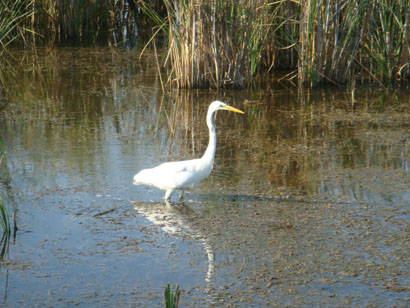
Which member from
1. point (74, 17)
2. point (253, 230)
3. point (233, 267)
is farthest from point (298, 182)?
point (74, 17)

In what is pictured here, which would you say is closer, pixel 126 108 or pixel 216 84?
pixel 126 108

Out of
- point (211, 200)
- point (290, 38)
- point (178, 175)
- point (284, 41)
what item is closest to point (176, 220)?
point (178, 175)

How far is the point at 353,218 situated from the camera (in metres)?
4.50

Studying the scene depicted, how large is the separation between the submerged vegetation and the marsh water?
11.1 inches

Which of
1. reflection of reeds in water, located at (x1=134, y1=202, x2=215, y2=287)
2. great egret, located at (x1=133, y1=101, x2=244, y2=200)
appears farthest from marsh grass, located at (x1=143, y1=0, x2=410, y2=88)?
reflection of reeds in water, located at (x1=134, y1=202, x2=215, y2=287)

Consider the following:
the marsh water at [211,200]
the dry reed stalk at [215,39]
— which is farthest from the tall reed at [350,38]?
the dry reed stalk at [215,39]

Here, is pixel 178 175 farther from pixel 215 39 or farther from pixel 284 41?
pixel 284 41

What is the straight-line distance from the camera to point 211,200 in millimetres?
4852

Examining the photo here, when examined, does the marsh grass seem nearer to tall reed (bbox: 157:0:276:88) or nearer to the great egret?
tall reed (bbox: 157:0:276:88)

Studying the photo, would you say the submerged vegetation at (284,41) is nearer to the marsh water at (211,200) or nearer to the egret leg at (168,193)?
the marsh water at (211,200)

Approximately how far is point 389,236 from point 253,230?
84 cm

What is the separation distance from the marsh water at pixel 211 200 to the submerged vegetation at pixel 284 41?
0.28 metres

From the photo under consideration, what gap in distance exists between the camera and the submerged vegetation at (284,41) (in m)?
7.39

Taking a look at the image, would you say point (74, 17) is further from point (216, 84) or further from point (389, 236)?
point (389, 236)
